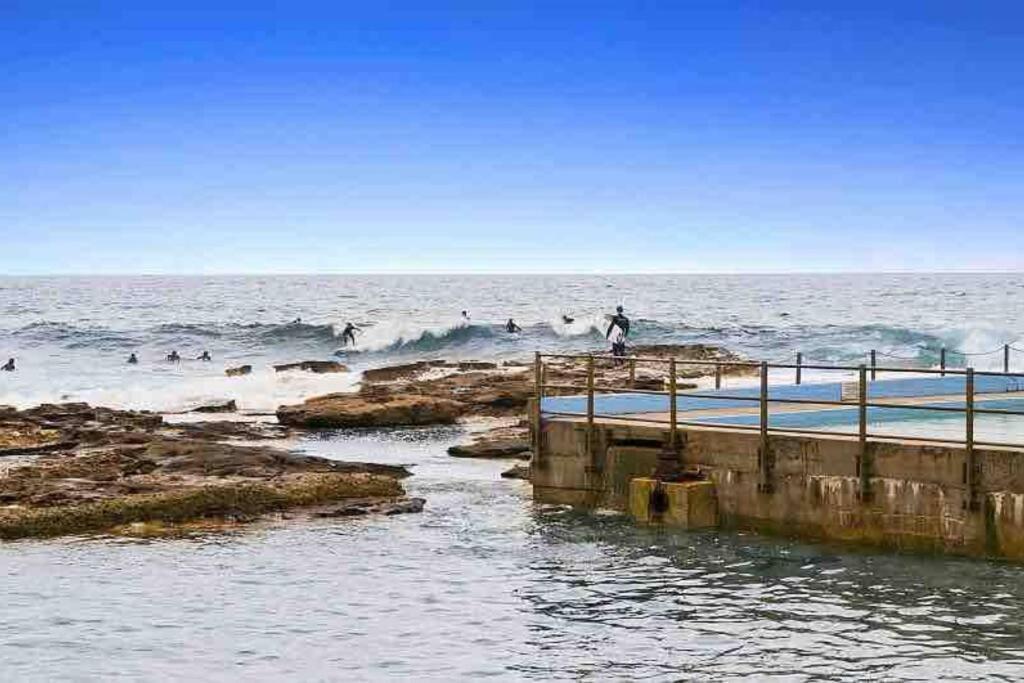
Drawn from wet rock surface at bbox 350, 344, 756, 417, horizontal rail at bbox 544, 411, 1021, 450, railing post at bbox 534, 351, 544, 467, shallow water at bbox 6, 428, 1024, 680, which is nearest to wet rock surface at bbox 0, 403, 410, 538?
shallow water at bbox 6, 428, 1024, 680

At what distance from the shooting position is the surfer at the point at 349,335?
Answer: 215 ft

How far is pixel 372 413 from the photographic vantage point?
1259 inches

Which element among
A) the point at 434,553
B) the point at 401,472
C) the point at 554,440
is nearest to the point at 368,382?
the point at 401,472

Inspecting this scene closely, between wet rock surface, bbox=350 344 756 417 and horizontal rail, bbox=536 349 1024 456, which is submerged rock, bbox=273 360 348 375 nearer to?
wet rock surface, bbox=350 344 756 417

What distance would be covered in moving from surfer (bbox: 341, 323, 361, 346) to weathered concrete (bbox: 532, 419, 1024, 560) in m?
46.8

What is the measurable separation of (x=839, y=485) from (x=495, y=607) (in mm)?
4980

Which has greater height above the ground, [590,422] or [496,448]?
[590,422]

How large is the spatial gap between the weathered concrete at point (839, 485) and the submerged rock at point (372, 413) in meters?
13.0

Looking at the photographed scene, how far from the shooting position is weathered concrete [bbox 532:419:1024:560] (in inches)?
600

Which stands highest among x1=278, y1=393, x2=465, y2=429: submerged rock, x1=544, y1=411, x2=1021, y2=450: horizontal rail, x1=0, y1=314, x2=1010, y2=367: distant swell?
x1=544, y1=411, x2=1021, y2=450: horizontal rail

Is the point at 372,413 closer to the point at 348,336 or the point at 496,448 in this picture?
the point at 496,448

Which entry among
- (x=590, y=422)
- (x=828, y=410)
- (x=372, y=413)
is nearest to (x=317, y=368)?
(x=372, y=413)

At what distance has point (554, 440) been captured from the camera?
20047 millimetres

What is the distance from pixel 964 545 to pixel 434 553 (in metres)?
6.06
